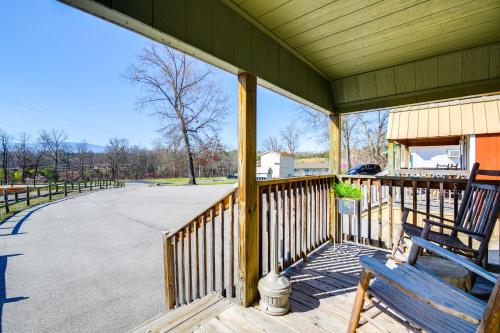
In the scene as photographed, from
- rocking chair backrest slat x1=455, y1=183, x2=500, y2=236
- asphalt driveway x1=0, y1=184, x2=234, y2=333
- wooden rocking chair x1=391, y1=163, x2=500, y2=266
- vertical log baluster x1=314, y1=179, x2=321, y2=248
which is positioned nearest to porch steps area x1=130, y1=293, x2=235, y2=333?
asphalt driveway x1=0, y1=184, x2=234, y2=333

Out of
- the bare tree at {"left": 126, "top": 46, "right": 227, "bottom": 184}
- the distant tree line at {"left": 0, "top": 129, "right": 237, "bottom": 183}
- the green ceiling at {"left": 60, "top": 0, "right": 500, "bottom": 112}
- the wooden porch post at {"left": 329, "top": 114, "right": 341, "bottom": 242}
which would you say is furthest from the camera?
the distant tree line at {"left": 0, "top": 129, "right": 237, "bottom": 183}

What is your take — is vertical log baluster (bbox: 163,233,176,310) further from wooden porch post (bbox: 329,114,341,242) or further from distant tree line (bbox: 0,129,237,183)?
distant tree line (bbox: 0,129,237,183)

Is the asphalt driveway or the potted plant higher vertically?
the potted plant

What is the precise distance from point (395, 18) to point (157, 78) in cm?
1812

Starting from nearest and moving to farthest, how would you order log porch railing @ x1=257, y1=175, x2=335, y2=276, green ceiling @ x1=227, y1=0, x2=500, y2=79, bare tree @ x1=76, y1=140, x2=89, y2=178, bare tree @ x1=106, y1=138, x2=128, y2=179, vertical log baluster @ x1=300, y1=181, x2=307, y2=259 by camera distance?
green ceiling @ x1=227, y1=0, x2=500, y2=79, log porch railing @ x1=257, y1=175, x2=335, y2=276, vertical log baluster @ x1=300, y1=181, x2=307, y2=259, bare tree @ x1=76, y1=140, x2=89, y2=178, bare tree @ x1=106, y1=138, x2=128, y2=179

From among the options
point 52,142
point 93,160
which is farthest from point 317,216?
point 52,142

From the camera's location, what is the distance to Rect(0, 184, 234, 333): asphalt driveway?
2945 mm

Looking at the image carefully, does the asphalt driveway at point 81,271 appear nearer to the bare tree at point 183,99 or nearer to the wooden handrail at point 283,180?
the wooden handrail at point 283,180

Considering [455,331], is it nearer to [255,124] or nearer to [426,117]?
[255,124]

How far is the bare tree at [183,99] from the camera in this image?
17.1 m

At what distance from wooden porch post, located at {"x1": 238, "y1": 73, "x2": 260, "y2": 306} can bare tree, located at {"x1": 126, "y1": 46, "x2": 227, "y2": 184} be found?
1613 cm

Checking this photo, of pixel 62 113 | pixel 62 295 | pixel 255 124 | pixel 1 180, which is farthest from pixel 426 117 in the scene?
pixel 62 113

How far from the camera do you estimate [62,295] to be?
11.3 feet

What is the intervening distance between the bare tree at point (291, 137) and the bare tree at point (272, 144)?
0.65 m
